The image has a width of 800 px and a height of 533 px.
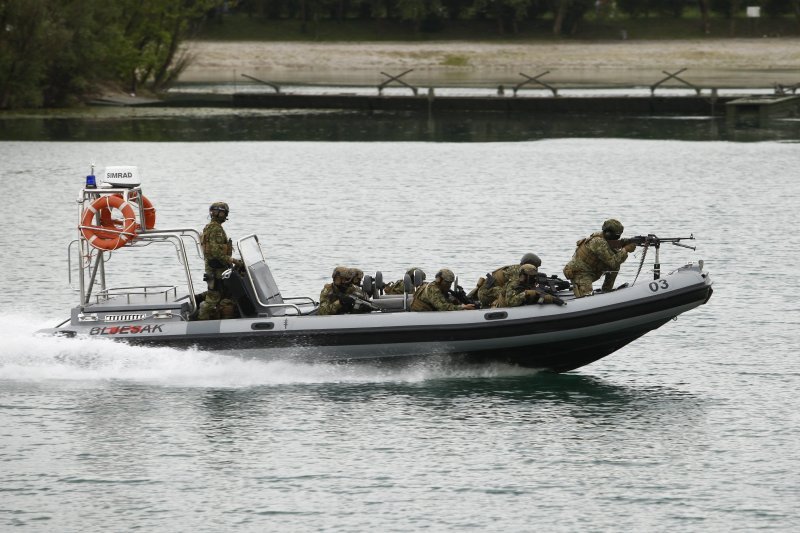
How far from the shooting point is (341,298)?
51.5 feet

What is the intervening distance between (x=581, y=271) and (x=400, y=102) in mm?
48202

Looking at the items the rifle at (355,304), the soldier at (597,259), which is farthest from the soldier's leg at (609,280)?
the rifle at (355,304)

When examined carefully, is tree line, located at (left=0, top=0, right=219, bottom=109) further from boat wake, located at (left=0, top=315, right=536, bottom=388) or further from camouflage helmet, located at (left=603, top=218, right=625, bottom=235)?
camouflage helmet, located at (left=603, top=218, right=625, bottom=235)

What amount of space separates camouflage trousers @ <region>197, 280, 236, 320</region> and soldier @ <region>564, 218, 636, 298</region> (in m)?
3.96

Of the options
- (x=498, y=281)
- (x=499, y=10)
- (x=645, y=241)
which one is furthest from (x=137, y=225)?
(x=499, y=10)

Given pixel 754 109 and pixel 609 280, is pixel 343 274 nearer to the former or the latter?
pixel 609 280

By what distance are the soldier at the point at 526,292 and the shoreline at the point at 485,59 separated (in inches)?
2724

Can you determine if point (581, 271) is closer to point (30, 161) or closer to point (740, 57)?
point (30, 161)

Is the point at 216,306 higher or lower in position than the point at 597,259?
lower

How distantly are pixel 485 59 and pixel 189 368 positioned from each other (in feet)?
257

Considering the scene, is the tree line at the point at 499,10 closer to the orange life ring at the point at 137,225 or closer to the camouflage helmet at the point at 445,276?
the orange life ring at the point at 137,225

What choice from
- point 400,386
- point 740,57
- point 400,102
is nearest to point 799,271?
point 400,386

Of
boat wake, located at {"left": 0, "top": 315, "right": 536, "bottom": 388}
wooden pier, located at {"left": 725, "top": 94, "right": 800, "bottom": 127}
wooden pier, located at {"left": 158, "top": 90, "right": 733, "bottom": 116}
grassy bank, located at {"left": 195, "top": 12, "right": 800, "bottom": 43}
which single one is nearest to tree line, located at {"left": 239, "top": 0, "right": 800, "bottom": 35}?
grassy bank, located at {"left": 195, "top": 12, "right": 800, "bottom": 43}

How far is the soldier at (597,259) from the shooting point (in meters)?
15.8
